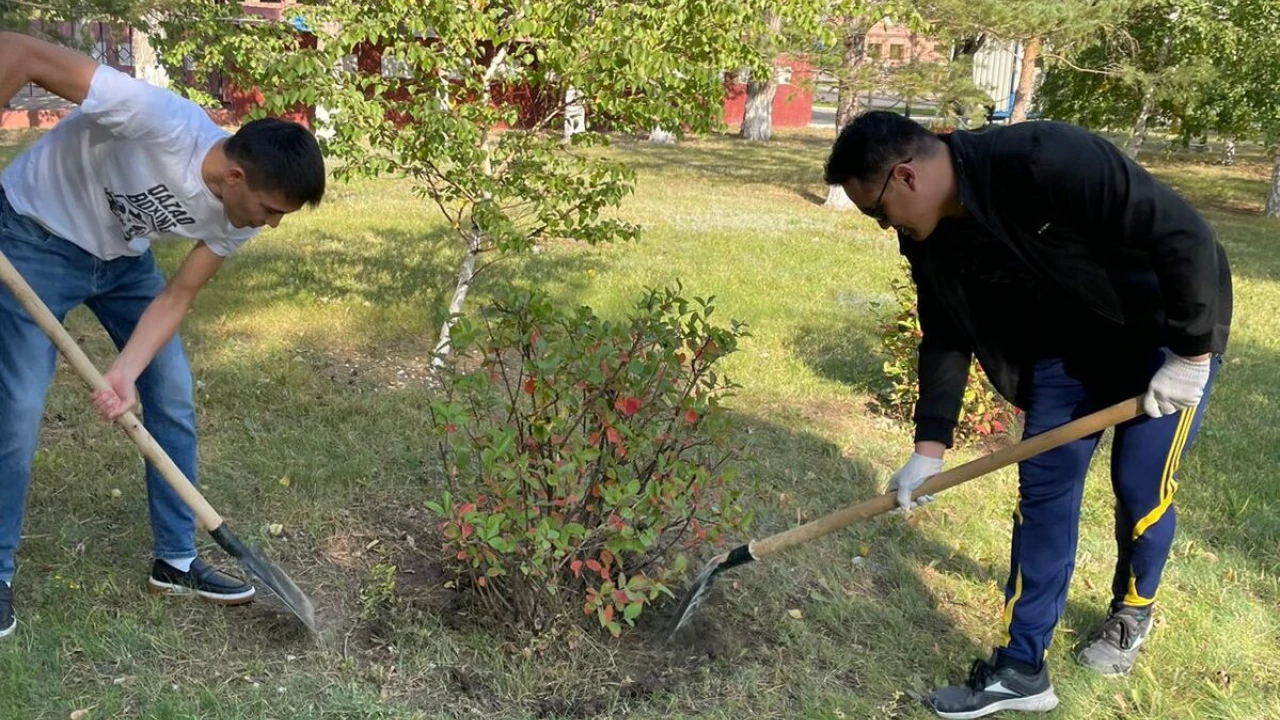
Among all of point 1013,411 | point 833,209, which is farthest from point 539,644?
point 833,209

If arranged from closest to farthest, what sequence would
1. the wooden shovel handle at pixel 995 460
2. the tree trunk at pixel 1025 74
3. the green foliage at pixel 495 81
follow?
the wooden shovel handle at pixel 995 460
the green foliage at pixel 495 81
the tree trunk at pixel 1025 74

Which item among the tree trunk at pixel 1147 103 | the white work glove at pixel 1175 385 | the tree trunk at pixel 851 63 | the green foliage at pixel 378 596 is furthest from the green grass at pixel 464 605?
the tree trunk at pixel 1147 103

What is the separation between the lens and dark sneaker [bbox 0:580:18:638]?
2816mm

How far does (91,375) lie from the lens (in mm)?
2498

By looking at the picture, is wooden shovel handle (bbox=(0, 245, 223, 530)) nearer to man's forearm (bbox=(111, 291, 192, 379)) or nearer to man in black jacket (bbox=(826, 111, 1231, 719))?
man's forearm (bbox=(111, 291, 192, 379))

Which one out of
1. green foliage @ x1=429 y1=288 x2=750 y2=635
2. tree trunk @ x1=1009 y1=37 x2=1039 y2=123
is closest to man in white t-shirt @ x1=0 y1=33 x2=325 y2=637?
green foliage @ x1=429 y1=288 x2=750 y2=635

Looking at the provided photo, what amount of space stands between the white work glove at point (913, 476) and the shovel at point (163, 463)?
5.53ft

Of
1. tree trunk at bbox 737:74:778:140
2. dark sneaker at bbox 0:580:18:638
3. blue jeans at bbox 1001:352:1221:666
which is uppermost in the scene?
blue jeans at bbox 1001:352:1221:666

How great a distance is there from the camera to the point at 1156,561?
298cm

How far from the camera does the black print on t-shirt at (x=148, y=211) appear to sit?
2.58m

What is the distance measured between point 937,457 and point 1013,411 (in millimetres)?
2439

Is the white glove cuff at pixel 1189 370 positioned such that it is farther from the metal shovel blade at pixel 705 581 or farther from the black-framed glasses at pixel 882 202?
the metal shovel blade at pixel 705 581

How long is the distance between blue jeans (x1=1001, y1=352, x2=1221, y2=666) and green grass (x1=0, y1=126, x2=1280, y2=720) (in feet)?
1.11

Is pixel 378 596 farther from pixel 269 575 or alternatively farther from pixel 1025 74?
pixel 1025 74
